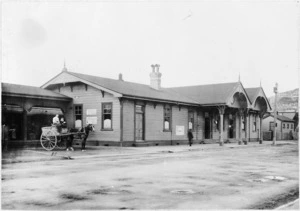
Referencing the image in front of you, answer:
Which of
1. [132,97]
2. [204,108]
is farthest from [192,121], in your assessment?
[132,97]

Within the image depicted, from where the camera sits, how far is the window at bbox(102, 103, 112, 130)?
26.1 metres

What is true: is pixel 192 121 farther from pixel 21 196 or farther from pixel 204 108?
pixel 21 196

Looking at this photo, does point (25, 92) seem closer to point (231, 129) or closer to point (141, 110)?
point (141, 110)

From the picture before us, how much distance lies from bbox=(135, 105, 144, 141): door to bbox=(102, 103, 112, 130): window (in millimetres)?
1837

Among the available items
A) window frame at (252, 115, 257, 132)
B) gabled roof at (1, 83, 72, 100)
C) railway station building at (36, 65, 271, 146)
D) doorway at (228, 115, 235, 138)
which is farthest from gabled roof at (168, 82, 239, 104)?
gabled roof at (1, 83, 72, 100)

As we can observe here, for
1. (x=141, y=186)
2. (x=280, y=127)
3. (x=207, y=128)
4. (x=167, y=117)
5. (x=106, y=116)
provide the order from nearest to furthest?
(x=141, y=186), (x=106, y=116), (x=167, y=117), (x=207, y=128), (x=280, y=127)

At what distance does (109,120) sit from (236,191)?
17349 millimetres

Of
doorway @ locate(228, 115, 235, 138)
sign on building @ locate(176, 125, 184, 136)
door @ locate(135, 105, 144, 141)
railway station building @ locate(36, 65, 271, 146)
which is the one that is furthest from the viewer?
doorway @ locate(228, 115, 235, 138)

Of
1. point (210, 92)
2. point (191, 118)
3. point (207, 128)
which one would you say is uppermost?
point (210, 92)

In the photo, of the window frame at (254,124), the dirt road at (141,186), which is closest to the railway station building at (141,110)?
the window frame at (254,124)

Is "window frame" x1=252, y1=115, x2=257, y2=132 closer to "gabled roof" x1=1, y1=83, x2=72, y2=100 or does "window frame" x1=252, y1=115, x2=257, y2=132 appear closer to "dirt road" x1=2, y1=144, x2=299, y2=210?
"gabled roof" x1=1, y1=83, x2=72, y2=100

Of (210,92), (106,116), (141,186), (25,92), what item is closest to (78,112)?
(106,116)

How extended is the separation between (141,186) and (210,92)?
27.1 m

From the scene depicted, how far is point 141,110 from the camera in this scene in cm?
2755
